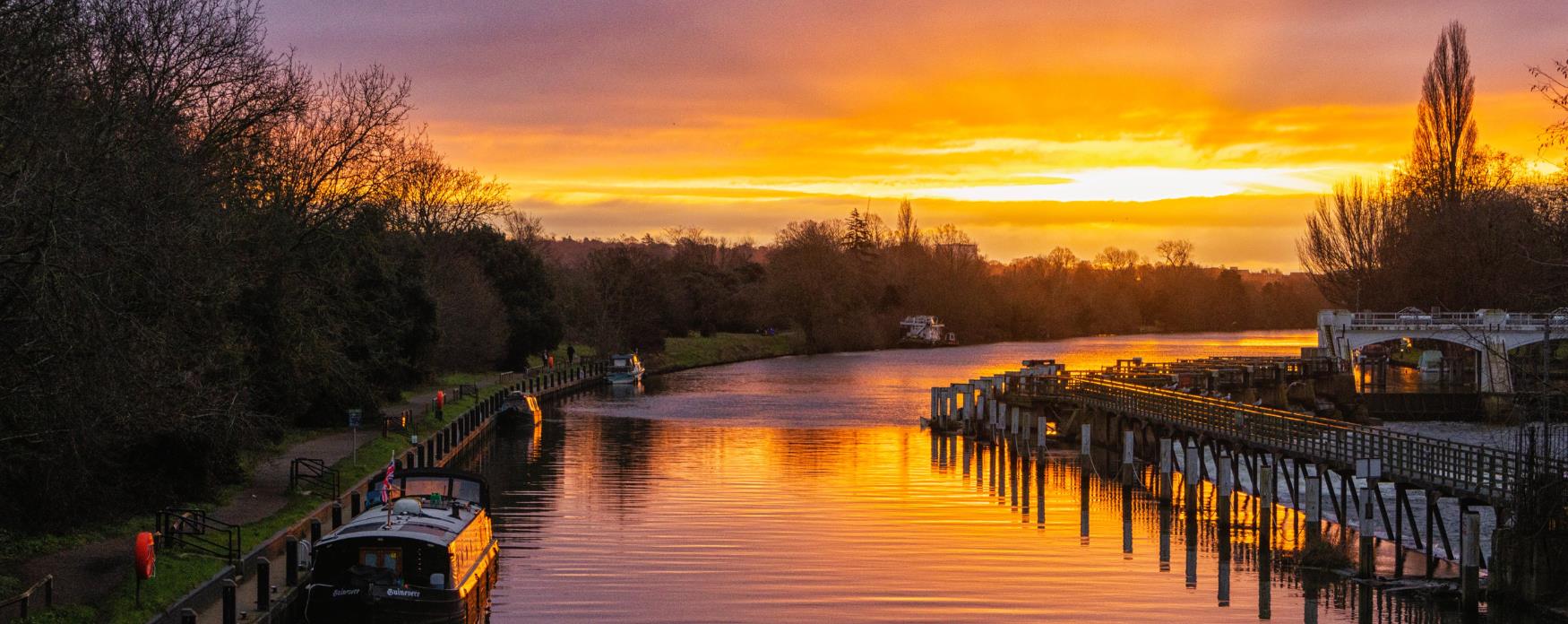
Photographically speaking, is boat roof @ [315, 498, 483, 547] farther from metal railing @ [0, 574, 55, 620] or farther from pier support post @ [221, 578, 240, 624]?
metal railing @ [0, 574, 55, 620]

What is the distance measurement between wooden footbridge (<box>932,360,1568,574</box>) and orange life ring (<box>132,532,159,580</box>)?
2240 cm

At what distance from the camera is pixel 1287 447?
1499 inches

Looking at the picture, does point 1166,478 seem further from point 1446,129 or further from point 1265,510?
point 1446,129

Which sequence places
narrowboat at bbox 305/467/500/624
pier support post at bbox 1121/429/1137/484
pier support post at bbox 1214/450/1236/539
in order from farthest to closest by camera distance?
pier support post at bbox 1121/429/1137/484 < pier support post at bbox 1214/450/1236/539 < narrowboat at bbox 305/467/500/624

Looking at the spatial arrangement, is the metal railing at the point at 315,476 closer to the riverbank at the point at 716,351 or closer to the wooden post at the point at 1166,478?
the wooden post at the point at 1166,478

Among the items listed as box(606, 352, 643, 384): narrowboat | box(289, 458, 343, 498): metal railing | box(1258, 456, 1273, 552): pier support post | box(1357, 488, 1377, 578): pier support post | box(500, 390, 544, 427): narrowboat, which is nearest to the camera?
box(1357, 488, 1377, 578): pier support post

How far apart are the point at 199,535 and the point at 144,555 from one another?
5545mm

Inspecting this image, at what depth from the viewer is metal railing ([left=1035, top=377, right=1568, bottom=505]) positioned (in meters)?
28.8

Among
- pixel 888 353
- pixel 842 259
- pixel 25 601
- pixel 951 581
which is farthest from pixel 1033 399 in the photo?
pixel 842 259

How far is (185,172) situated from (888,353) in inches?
5145

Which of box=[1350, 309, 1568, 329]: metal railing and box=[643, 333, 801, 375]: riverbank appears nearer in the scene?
box=[1350, 309, 1568, 329]: metal railing

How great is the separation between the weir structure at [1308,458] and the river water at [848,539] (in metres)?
1.47

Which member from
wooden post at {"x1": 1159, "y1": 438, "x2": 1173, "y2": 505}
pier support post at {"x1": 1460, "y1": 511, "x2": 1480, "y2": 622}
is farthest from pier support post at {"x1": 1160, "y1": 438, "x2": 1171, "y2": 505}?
pier support post at {"x1": 1460, "y1": 511, "x2": 1480, "y2": 622}

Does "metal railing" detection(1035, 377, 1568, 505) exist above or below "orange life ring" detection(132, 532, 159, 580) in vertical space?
above
